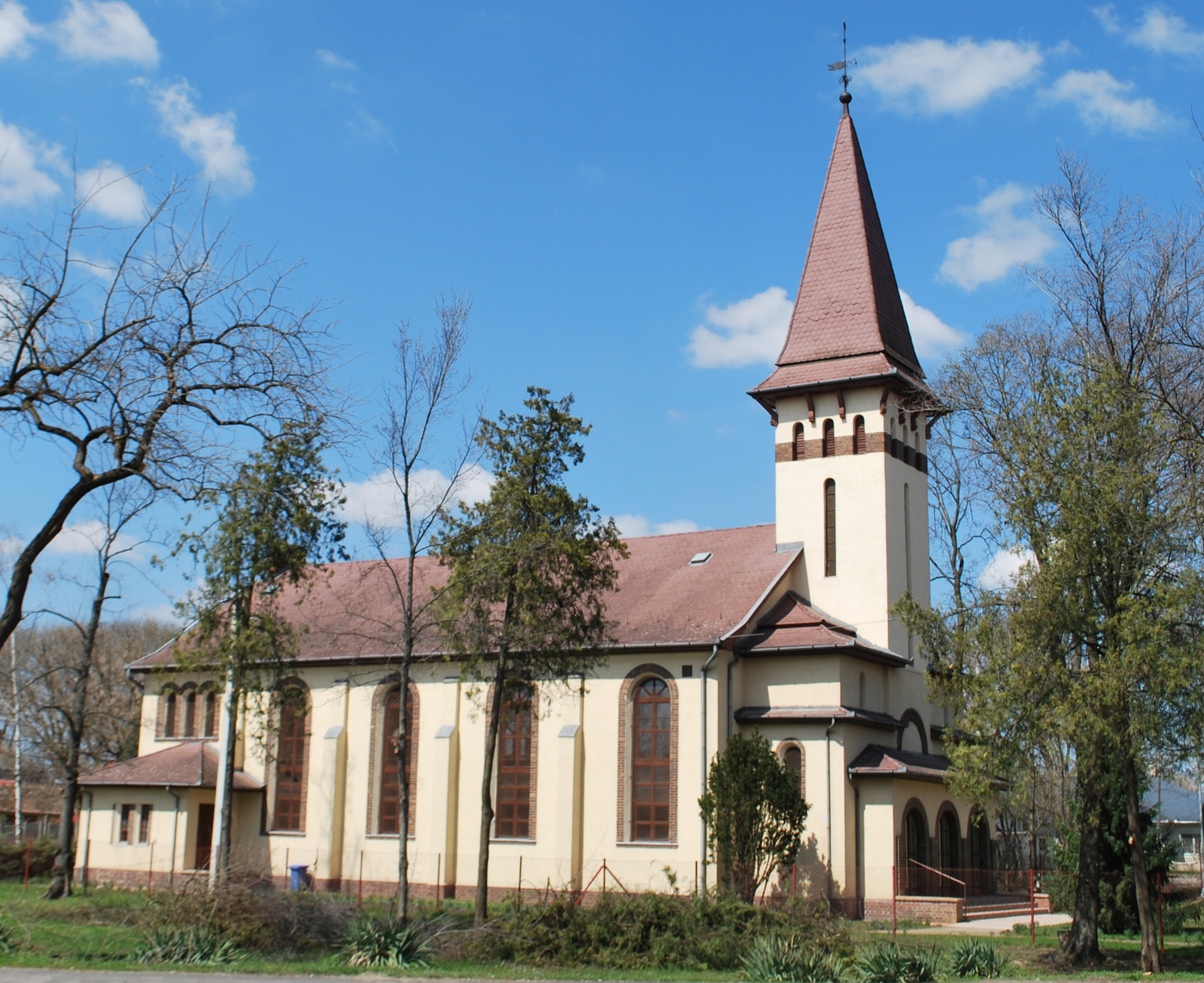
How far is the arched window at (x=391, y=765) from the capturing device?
1270 inches

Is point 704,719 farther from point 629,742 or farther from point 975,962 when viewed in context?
point 975,962

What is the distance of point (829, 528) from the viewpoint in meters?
31.8

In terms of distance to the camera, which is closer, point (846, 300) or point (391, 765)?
point (391, 765)

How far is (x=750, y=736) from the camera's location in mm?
28203

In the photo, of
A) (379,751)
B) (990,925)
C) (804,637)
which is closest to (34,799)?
(379,751)

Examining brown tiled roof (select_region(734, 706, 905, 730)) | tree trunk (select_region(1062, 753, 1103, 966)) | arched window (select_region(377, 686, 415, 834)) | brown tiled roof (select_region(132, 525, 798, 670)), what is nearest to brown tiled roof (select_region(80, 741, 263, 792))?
brown tiled roof (select_region(132, 525, 798, 670))

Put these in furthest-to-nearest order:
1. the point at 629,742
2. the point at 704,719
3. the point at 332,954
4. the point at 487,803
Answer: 1. the point at 629,742
2. the point at 704,719
3. the point at 487,803
4. the point at 332,954

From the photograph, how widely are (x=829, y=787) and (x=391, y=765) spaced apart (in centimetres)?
1257

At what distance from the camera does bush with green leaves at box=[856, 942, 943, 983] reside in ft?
53.3

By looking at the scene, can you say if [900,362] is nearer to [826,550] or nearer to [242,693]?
[826,550]

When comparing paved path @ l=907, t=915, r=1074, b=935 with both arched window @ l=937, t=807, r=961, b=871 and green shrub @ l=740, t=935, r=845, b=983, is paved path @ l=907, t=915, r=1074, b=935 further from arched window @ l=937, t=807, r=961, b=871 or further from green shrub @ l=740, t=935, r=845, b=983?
green shrub @ l=740, t=935, r=845, b=983

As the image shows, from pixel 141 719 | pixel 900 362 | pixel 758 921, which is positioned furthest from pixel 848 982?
pixel 141 719

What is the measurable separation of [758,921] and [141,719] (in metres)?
25.9

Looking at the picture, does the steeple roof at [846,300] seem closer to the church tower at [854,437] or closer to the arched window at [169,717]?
the church tower at [854,437]
